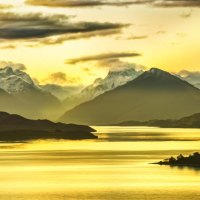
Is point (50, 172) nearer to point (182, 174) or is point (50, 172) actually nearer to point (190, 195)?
point (182, 174)

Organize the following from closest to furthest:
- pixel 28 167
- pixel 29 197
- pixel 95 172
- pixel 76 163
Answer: pixel 29 197 → pixel 95 172 → pixel 28 167 → pixel 76 163

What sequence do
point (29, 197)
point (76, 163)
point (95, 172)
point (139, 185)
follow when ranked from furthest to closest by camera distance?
1. point (76, 163)
2. point (95, 172)
3. point (139, 185)
4. point (29, 197)

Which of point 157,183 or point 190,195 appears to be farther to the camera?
point 157,183

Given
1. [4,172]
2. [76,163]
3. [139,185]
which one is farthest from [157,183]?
[76,163]

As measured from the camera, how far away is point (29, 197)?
4532 inches

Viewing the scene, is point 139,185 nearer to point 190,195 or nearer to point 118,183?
point 118,183

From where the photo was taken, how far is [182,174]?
483ft

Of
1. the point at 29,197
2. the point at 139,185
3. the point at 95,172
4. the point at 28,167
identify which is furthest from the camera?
the point at 28,167

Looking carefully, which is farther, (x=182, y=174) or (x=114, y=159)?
(x=114, y=159)

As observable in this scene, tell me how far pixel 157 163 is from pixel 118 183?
3929 cm

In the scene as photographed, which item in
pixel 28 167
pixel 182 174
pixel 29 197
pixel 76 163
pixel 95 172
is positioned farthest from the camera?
pixel 76 163

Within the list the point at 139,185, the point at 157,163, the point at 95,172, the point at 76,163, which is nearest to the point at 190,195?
the point at 139,185

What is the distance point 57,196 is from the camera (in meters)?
116

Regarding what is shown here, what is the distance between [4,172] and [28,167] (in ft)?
47.0
